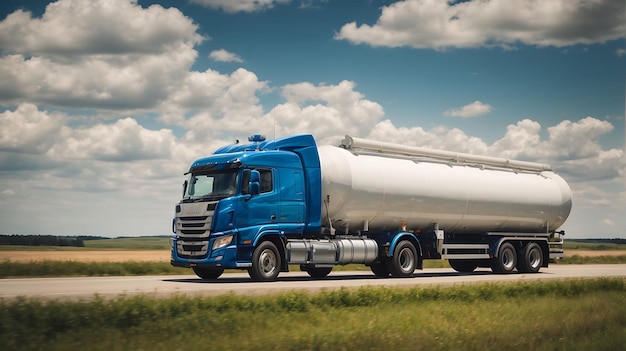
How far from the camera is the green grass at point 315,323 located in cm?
1011

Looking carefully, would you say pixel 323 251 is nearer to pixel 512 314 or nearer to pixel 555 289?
pixel 555 289

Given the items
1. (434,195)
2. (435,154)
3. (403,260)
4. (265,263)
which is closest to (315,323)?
(265,263)

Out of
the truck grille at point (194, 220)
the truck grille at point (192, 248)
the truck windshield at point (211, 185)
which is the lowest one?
the truck grille at point (192, 248)

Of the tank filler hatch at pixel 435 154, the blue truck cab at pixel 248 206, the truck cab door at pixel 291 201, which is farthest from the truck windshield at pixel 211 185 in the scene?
the tank filler hatch at pixel 435 154

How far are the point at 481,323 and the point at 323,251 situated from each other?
9.53 metres

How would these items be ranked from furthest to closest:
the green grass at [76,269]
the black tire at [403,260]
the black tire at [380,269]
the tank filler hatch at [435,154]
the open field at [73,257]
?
1. the open field at [73,257]
2. the black tire at [380,269]
3. the black tire at [403,260]
4. the tank filler hatch at [435,154]
5. the green grass at [76,269]

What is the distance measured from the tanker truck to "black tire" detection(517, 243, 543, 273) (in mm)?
42

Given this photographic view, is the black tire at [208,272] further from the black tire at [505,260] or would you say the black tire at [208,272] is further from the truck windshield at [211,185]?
the black tire at [505,260]

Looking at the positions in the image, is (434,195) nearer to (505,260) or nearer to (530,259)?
(505,260)

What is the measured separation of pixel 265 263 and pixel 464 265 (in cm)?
1302

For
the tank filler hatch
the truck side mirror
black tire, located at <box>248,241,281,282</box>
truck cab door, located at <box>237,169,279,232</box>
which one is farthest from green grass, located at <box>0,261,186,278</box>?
the tank filler hatch

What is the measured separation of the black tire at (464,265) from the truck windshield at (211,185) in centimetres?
1308

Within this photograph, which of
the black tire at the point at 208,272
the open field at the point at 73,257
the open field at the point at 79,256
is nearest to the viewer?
the black tire at the point at 208,272

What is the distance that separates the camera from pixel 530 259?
98.8ft
